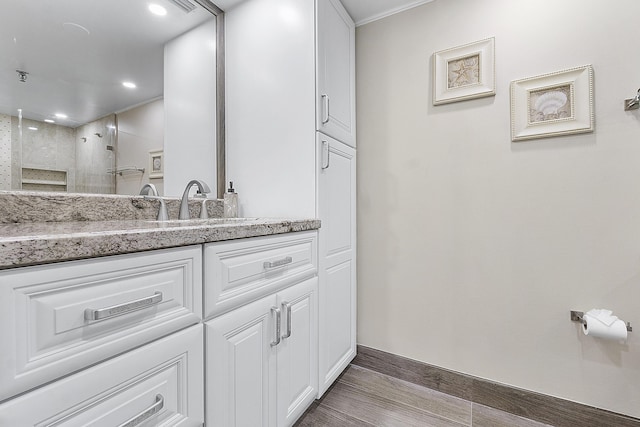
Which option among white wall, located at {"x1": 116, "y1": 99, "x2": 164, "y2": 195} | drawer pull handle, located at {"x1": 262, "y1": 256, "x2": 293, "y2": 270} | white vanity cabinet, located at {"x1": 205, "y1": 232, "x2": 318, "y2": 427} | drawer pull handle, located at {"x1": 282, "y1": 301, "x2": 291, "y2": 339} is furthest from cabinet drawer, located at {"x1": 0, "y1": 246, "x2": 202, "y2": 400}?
white wall, located at {"x1": 116, "y1": 99, "x2": 164, "y2": 195}

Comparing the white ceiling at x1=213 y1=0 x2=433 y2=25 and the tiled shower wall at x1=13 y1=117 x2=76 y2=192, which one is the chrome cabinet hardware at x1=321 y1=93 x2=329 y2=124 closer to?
the white ceiling at x1=213 y1=0 x2=433 y2=25

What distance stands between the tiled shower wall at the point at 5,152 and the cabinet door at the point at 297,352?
962 millimetres

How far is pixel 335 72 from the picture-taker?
152 centimetres

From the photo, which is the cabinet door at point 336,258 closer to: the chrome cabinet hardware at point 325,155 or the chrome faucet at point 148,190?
the chrome cabinet hardware at point 325,155

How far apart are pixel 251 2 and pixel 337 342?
192cm

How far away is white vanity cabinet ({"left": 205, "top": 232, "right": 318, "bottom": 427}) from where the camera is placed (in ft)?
2.54

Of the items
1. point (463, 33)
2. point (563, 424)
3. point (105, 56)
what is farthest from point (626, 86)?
point (105, 56)

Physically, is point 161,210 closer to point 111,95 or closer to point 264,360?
point 111,95

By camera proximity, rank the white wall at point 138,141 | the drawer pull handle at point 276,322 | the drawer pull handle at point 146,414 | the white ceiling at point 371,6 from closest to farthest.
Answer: the drawer pull handle at point 146,414
the drawer pull handle at point 276,322
the white wall at point 138,141
the white ceiling at point 371,6

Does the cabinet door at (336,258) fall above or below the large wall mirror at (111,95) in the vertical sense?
below

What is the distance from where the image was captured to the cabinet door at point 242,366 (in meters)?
0.76

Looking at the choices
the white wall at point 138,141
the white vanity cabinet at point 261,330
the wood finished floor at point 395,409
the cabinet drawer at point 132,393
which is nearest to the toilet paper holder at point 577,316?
the wood finished floor at point 395,409

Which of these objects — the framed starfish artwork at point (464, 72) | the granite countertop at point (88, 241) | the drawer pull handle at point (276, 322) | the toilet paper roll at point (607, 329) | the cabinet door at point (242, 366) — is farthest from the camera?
the framed starfish artwork at point (464, 72)

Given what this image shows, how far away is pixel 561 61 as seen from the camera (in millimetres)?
1302
